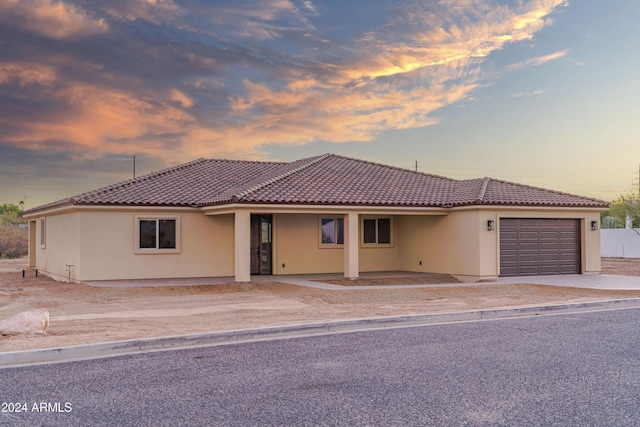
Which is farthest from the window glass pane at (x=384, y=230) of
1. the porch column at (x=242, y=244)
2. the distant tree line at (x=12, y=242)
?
the distant tree line at (x=12, y=242)

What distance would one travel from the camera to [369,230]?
2612 centimetres

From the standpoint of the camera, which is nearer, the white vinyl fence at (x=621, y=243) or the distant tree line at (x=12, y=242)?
the white vinyl fence at (x=621, y=243)

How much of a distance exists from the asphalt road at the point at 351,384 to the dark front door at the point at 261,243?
13.2 meters

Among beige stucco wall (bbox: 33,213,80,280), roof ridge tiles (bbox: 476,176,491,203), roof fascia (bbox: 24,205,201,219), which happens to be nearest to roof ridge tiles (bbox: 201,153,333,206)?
roof fascia (bbox: 24,205,201,219)

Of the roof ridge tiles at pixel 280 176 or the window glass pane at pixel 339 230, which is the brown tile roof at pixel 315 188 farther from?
the window glass pane at pixel 339 230

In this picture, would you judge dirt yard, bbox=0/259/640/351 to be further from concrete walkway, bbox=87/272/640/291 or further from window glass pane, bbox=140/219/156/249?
window glass pane, bbox=140/219/156/249

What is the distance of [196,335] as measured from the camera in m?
10.8

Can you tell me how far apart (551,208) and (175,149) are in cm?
1879

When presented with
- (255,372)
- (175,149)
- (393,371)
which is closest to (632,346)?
(393,371)

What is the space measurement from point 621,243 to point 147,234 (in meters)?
33.6

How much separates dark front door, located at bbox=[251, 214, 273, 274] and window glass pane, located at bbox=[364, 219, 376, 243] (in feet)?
14.2

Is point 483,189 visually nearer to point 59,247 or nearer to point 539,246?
point 539,246

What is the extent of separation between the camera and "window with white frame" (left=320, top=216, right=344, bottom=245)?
24.9 m

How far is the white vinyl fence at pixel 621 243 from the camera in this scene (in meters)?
41.3
